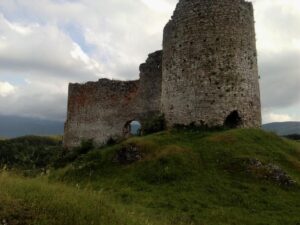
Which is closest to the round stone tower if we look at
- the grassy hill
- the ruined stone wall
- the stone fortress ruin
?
the stone fortress ruin

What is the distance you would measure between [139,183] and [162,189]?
1158mm

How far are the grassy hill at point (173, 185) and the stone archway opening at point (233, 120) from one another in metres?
1.69

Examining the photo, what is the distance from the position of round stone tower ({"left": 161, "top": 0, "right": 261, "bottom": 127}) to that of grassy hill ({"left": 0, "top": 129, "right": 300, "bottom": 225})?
1737mm

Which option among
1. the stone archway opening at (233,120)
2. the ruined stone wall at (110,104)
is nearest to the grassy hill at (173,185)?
the stone archway opening at (233,120)

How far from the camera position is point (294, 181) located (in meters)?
16.4

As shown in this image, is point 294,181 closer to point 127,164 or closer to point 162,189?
point 162,189

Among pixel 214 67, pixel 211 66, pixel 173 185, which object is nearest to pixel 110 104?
pixel 211 66

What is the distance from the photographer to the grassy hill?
9203 mm

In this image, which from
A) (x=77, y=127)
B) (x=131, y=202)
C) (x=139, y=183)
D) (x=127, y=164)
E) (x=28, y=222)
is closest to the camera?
(x=28, y=222)

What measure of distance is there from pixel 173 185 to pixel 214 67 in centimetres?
833

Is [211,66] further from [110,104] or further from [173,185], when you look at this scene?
[110,104]

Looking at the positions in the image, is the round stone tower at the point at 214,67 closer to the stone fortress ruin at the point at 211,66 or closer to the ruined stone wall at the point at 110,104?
the stone fortress ruin at the point at 211,66

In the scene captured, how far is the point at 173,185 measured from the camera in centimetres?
1631

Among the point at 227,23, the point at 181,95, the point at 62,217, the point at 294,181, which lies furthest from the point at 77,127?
the point at 62,217
